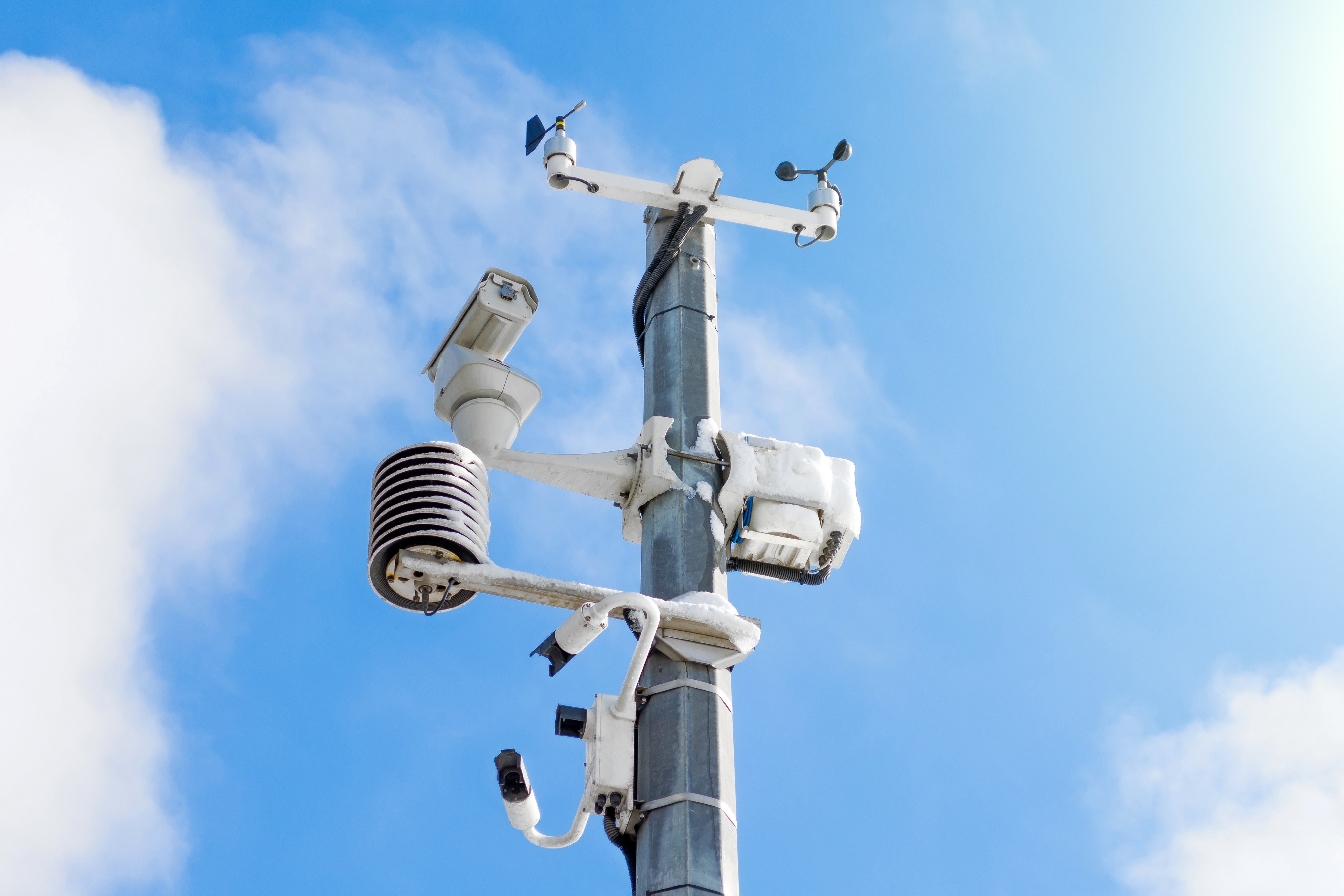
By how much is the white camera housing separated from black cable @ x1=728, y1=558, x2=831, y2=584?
125 cm

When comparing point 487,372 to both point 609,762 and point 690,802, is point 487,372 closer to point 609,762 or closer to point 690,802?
point 609,762

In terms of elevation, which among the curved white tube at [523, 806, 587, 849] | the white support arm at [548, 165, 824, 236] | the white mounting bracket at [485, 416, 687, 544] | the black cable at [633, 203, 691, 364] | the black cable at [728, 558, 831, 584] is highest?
the white support arm at [548, 165, 824, 236]

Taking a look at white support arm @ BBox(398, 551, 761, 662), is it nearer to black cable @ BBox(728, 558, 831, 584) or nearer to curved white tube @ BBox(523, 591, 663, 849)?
curved white tube @ BBox(523, 591, 663, 849)

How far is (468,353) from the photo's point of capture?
6.37 metres

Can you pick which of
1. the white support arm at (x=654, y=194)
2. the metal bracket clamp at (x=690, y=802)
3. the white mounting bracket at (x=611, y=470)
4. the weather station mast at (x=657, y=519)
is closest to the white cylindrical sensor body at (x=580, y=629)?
the weather station mast at (x=657, y=519)

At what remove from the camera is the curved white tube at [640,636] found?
16.0 ft

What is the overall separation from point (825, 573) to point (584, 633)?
178cm

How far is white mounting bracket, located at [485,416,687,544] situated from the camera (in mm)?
5984

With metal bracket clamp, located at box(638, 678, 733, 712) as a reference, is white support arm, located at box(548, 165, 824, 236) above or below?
above

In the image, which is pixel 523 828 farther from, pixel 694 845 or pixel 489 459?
pixel 489 459

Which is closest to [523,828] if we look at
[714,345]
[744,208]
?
[714,345]

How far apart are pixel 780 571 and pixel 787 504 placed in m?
0.43

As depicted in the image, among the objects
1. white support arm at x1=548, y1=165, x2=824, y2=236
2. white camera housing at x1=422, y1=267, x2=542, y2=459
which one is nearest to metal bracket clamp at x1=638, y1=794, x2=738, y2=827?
white camera housing at x1=422, y1=267, x2=542, y2=459

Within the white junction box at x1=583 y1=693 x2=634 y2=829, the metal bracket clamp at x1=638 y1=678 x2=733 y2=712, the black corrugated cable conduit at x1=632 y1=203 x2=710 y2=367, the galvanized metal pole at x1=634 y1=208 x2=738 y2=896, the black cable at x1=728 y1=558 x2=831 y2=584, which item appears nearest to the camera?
the galvanized metal pole at x1=634 y1=208 x2=738 y2=896
